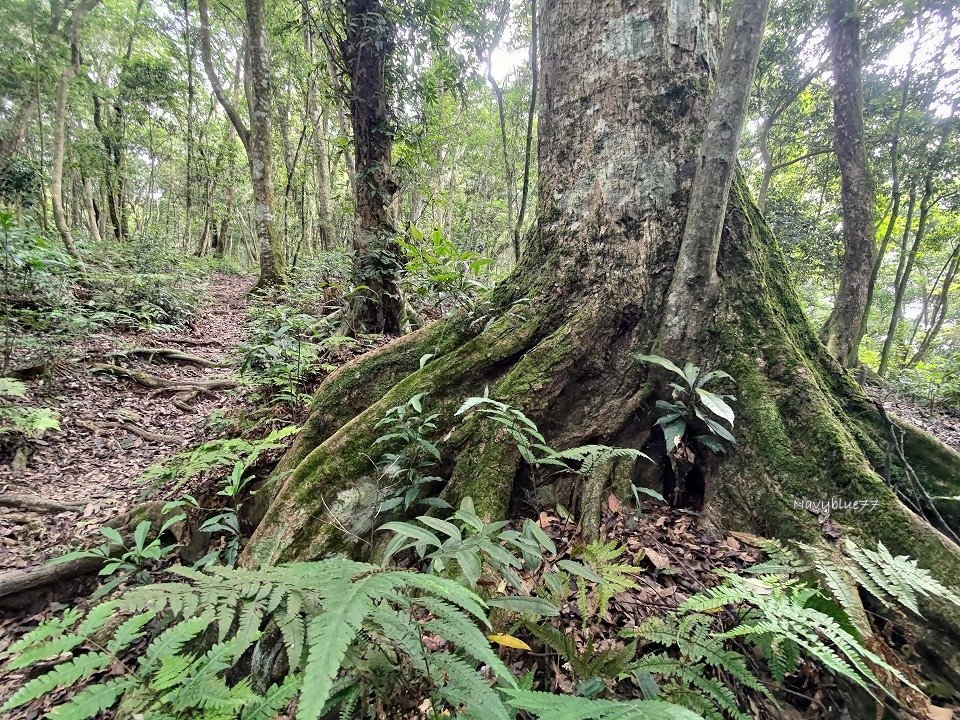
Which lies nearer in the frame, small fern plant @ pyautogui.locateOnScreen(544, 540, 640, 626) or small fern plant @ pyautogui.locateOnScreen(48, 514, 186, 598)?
small fern plant @ pyautogui.locateOnScreen(544, 540, 640, 626)

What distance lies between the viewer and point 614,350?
10.2 feet

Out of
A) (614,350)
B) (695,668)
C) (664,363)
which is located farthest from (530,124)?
(695,668)

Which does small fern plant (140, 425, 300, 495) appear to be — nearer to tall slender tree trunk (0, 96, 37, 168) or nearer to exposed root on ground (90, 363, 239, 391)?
exposed root on ground (90, 363, 239, 391)

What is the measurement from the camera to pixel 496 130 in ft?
61.5

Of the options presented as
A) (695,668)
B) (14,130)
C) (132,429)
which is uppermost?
(14,130)

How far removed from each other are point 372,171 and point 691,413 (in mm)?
5959

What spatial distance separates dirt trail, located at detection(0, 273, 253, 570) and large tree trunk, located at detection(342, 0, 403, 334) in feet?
8.49

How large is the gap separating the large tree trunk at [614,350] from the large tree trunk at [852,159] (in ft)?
19.9

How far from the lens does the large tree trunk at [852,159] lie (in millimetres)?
7449

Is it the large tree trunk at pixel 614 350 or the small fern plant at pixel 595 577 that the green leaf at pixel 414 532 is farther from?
the large tree trunk at pixel 614 350

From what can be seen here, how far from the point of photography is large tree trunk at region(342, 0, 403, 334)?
6.54 meters

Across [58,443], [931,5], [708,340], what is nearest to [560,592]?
[708,340]

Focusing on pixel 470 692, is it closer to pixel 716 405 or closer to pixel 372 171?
pixel 716 405

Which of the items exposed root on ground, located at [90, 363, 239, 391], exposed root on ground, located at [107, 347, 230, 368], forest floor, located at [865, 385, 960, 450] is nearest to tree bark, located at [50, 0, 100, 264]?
exposed root on ground, located at [107, 347, 230, 368]
